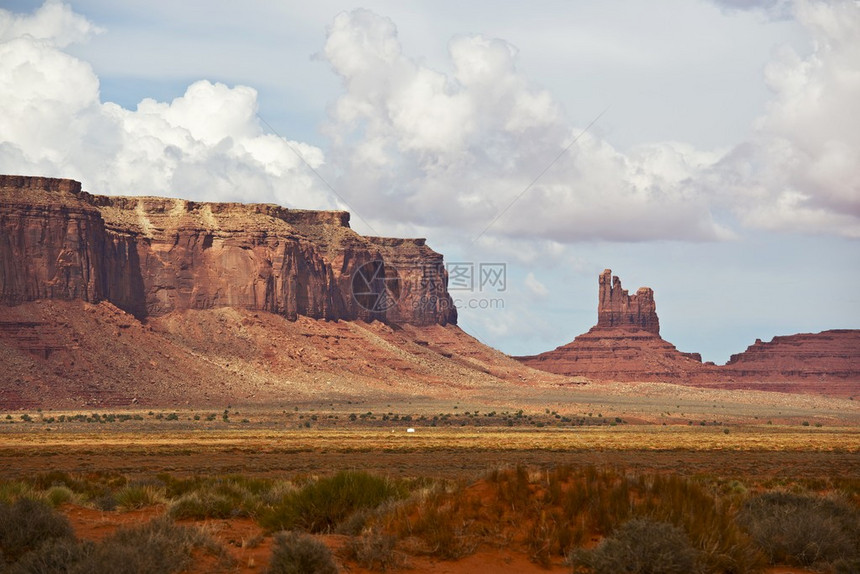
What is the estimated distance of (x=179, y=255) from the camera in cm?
13725

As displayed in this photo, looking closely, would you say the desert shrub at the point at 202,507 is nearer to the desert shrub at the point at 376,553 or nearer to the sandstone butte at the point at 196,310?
the desert shrub at the point at 376,553

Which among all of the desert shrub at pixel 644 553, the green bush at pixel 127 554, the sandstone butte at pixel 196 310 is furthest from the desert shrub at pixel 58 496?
the sandstone butte at pixel 196 310

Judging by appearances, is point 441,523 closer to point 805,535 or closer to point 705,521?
point 705,521

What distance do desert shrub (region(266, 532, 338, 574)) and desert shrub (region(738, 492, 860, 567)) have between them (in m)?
6.93

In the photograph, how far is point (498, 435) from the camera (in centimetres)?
6756

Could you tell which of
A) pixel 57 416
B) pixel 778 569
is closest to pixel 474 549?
pixel 778 569

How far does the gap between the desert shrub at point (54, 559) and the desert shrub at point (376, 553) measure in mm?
3603

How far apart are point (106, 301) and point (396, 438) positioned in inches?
2858

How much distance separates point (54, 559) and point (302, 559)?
307 cm

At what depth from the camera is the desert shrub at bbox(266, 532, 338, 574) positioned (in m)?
13.4

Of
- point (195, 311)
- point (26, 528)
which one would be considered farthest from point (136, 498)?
point (195, 311)

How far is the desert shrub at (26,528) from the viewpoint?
14859 millimetres

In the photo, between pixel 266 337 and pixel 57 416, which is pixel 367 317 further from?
pixel 57 416

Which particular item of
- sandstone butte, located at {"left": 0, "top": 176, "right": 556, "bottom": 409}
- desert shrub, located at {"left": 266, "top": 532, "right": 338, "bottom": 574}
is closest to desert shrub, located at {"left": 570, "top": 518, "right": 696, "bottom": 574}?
desert shrub, located at {"left": 266, "top": 532, "right": 338, "bottom": 574}
